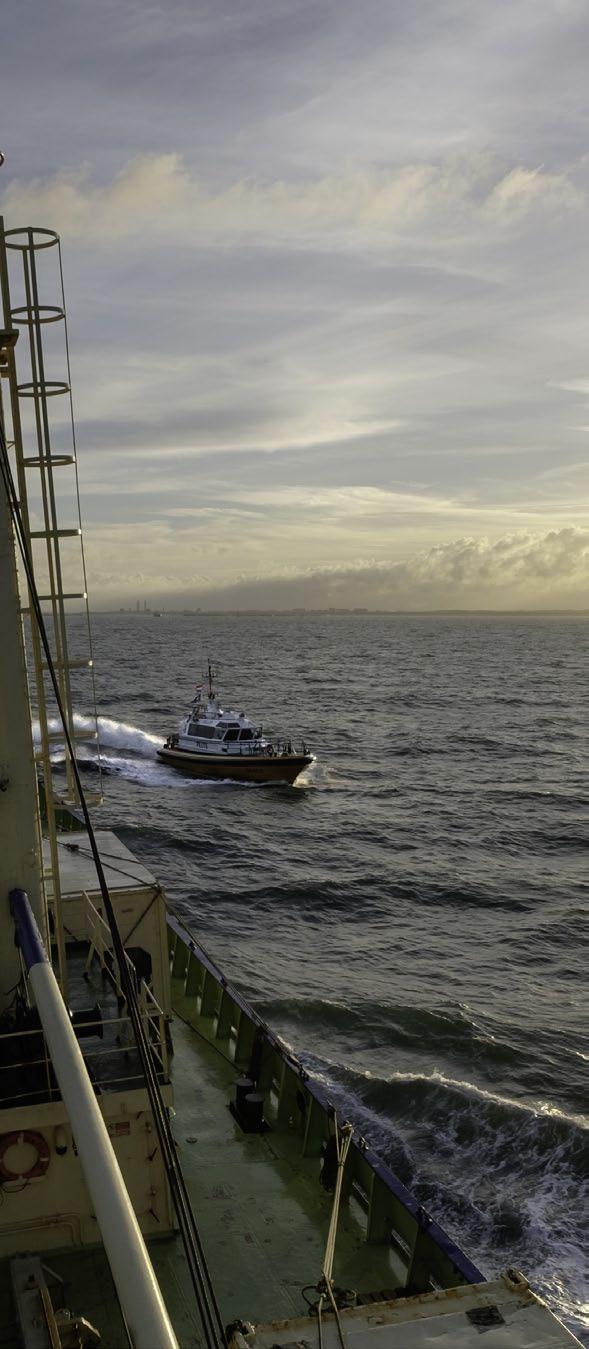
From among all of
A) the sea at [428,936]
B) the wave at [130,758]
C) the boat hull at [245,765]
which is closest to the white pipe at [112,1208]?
the sea at [428,936]

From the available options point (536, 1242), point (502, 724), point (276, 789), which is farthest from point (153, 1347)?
point (502, 724)

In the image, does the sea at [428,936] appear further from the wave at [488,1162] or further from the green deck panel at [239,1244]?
the green deck panel at [239,1244]

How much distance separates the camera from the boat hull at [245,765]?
56781 mm

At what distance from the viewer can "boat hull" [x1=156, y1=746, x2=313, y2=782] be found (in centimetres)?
5678

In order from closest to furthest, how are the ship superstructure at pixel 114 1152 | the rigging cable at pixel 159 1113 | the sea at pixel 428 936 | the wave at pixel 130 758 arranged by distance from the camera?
1. the rigging cable at pixel 159 1113
2. the ship superstructure at pixel 114 1152
3. the sea at pixel 428 936
4. the wave at pixel 130 758

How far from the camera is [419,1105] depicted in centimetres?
2134

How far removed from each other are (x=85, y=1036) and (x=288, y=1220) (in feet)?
11.2

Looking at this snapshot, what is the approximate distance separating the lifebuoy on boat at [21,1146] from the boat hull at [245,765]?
45826 millimetres

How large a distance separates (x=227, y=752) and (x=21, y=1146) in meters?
48.5

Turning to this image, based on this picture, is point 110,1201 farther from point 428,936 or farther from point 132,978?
point 428,936

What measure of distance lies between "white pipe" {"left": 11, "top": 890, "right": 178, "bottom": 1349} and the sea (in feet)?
40.8

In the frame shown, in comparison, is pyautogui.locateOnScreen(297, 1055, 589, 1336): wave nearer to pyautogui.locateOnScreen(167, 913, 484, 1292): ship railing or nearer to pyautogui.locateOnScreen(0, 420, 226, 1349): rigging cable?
pyautogui.locateOnScreen(167, 913, 484, 1292): ship railing

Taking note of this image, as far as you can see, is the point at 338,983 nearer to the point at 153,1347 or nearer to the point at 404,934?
the point at 404,934

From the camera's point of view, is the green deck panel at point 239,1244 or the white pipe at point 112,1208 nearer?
the white pipe at point 112,1208
